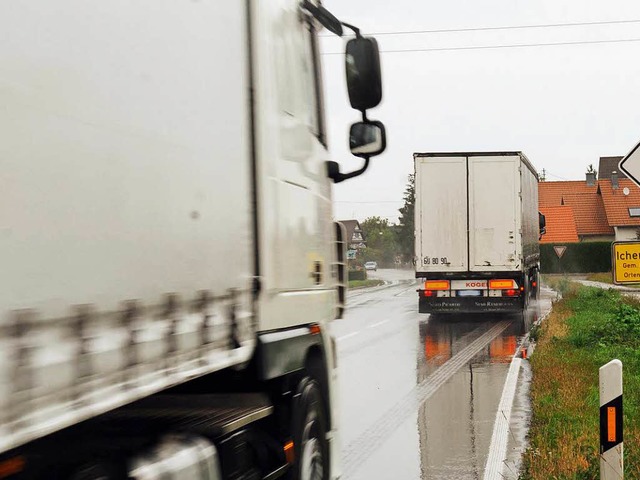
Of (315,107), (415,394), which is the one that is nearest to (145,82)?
(315,107)

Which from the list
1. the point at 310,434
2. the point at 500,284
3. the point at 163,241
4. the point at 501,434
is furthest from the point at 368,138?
the point at 500,284

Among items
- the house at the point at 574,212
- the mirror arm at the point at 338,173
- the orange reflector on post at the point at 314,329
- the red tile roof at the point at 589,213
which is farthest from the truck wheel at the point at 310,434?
the red tile roof at the point at 589,213

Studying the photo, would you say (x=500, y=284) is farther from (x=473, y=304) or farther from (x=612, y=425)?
(x=612, y=425)

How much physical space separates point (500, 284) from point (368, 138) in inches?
697

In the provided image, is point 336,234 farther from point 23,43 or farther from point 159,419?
point 23,43

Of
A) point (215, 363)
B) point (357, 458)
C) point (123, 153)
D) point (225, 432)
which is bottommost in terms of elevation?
point (357, 458)

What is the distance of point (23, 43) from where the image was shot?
8.24 ft

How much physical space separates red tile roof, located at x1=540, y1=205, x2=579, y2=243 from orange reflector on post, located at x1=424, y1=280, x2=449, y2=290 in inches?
2334

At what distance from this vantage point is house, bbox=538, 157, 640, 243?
81.7 m

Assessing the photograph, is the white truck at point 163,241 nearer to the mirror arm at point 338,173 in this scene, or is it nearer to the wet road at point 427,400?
the mirror arm at point 338,173

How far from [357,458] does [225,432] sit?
13.6ft

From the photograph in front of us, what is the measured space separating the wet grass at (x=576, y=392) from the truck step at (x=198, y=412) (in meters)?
2.77

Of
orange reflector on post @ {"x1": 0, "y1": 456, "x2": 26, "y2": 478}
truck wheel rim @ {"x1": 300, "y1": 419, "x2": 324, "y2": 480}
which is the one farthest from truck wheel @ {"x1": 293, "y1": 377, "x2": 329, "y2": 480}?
orange reflector on post @ {"x1": 0, "y1": 456, "x2": 26, "y2": 478}

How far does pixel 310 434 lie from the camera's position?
5.43 metres
